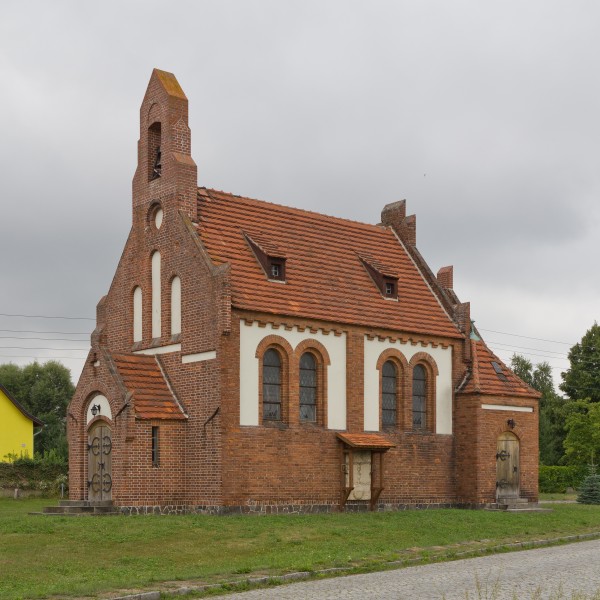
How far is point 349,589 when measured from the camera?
16.1 meters

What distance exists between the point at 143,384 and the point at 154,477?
2762 mm

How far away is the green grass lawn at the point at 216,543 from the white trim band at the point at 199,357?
4636 mm

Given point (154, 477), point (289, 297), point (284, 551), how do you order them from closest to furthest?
point (284, 551) < point (154, 477) < point (289, 297)

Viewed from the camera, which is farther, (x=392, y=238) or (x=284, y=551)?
(x=392, y=238)

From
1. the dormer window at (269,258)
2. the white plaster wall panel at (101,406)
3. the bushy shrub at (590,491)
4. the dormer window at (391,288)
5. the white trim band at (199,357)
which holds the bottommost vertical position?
the bushy shrub at (590,491)

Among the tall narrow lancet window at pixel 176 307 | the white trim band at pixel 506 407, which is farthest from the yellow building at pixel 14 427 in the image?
the white trim band at pixel 506 407

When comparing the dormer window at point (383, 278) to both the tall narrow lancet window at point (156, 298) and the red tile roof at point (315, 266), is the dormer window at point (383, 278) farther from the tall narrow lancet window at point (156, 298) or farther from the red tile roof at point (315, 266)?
the tall narrow lancet window at point (156, 298)

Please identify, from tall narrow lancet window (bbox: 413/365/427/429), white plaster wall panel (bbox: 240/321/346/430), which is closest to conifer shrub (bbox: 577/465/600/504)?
tall narrow lancet window (bbox: 413/365/427/429)

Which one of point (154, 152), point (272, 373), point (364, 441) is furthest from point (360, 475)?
point (154, 152)

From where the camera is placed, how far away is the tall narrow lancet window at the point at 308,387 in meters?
31.5

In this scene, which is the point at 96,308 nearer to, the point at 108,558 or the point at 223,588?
the point at 108,558

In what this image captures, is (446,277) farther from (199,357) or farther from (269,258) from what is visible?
(199,357)

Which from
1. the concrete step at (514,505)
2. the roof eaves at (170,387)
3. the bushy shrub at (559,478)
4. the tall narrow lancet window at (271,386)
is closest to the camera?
the roof eaves at (170,387)

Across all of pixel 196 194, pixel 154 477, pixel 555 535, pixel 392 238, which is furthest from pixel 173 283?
pixel 555 535
